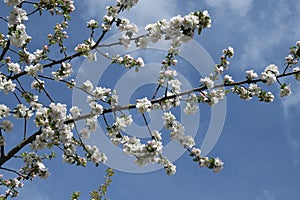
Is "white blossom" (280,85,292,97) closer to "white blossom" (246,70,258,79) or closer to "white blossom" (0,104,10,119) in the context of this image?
"white blossom" (246,70,258,79)

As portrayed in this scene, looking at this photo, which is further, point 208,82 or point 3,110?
point 208,82

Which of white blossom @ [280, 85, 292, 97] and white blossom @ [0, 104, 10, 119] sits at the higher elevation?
white blossom @ [280, 85, 292, 97]

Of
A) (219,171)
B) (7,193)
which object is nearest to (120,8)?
(219,171)

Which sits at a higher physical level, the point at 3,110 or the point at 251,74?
the point at 251,74

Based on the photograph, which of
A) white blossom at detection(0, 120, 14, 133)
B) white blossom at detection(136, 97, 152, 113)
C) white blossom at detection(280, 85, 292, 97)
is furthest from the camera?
white blossom at detection(280, 85, 292, 97)

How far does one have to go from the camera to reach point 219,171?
14.8ft

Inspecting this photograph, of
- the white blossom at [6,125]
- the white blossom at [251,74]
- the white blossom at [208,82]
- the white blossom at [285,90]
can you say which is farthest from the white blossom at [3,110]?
the white blossom at [285,90]

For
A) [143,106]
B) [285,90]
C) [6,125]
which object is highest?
[285,90]

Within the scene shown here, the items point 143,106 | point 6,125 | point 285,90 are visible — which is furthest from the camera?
point 285,90

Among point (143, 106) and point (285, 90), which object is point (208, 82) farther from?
point (285, 90)

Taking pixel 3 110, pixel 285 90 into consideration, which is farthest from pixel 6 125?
pixel 285 90

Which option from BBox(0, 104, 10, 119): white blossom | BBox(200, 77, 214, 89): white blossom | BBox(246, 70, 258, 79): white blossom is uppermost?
BBox(246, 70, 258, 79): white blossom

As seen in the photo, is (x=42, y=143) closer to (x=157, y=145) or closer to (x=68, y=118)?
(x=68, y=118)

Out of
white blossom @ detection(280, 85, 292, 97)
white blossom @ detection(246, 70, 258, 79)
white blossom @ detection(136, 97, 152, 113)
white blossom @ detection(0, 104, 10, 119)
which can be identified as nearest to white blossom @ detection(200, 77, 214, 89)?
white blossom @ detection(246, 70, 258, 79)
